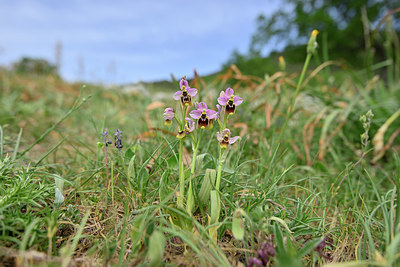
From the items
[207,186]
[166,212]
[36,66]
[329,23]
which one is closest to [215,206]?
[207,186]

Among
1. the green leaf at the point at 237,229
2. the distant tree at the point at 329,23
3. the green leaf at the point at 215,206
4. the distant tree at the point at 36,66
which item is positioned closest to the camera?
the green leaf at the point at 237,229

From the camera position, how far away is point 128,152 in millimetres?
1496

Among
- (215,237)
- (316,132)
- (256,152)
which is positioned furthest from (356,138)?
(215,237)

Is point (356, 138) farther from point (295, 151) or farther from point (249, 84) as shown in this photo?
point (249, 84)

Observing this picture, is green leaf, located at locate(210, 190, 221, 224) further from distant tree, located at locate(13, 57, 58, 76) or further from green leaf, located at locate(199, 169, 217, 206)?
distant tree, located at locate(13, 57, 58, 76)

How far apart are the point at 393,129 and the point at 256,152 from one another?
5.01 ft

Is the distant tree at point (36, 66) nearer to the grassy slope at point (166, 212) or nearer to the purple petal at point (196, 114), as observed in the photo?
the grassy slope at point (166, 212)

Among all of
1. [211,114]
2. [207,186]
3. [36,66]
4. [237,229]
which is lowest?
[237,229]

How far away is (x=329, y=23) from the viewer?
15.9m

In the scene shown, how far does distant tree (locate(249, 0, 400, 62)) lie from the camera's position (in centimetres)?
1584

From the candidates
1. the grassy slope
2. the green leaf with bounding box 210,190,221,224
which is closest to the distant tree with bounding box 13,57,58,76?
the grassy slope

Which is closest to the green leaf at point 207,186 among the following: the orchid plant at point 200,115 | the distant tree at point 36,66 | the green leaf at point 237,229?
the orchid plant at point 200,115

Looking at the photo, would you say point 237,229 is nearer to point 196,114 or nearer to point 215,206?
point 215,206

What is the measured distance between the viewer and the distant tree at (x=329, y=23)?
1584 centimetres
